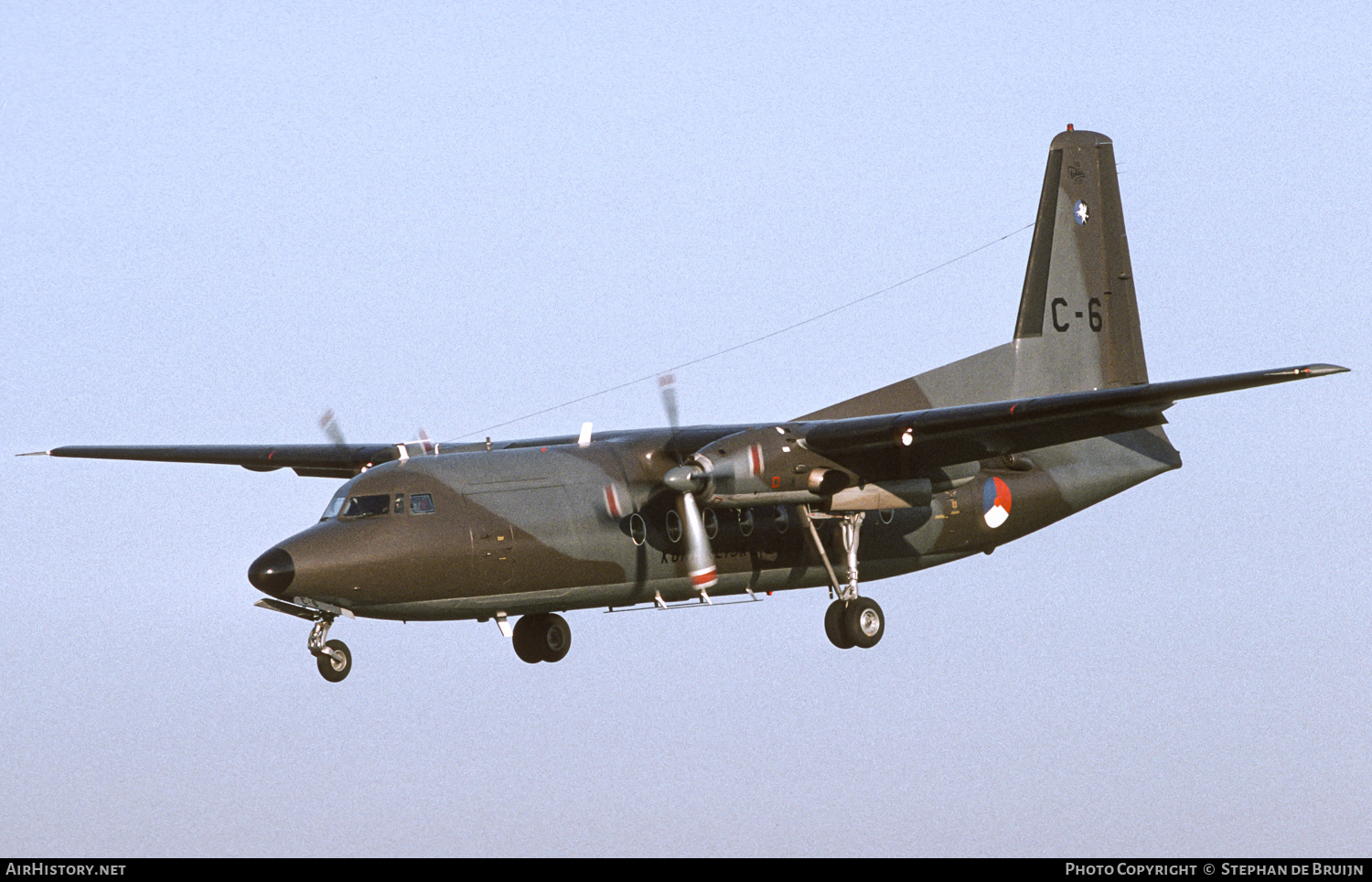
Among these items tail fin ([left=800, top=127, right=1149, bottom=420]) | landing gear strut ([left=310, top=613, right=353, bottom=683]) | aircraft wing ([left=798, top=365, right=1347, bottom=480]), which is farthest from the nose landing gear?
tail fin ([left=800, top=127, right=1149, bottom=420])

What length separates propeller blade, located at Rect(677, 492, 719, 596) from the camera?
22.8 m

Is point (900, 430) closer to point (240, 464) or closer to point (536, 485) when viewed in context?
point (536, 485)

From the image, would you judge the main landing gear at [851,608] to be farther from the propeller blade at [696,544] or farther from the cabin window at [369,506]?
the cabin window at [369,506]

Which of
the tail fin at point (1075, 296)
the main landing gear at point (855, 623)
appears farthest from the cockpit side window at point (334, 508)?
the tail fin at point (1075, 296)

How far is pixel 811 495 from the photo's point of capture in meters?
22.9

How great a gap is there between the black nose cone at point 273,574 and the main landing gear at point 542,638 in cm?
509

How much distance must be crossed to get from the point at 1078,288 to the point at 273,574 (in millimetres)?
14067

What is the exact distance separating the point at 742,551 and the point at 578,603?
8.19 feet

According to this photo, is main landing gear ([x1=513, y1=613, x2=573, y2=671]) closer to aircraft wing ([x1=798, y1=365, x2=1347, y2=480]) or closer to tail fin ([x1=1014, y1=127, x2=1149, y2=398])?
aircraft wing ([x1=798, y1=365, x2=1347, y2=480])

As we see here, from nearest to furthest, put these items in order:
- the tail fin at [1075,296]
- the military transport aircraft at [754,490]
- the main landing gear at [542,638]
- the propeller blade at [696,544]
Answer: the military transport aircraft at [754,490] < the propeller blade at [696,544] < the main landing gear at [542,638] < the tail fin at [1075,296]

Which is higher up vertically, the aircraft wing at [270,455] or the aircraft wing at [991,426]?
the aircraft wing at [270,455]

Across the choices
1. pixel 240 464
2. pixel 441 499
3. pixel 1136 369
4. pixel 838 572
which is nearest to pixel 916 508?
pixel 838 572

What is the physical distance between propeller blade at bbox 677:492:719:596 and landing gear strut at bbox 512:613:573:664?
257 centimetres

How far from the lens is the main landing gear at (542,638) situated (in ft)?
80.9
